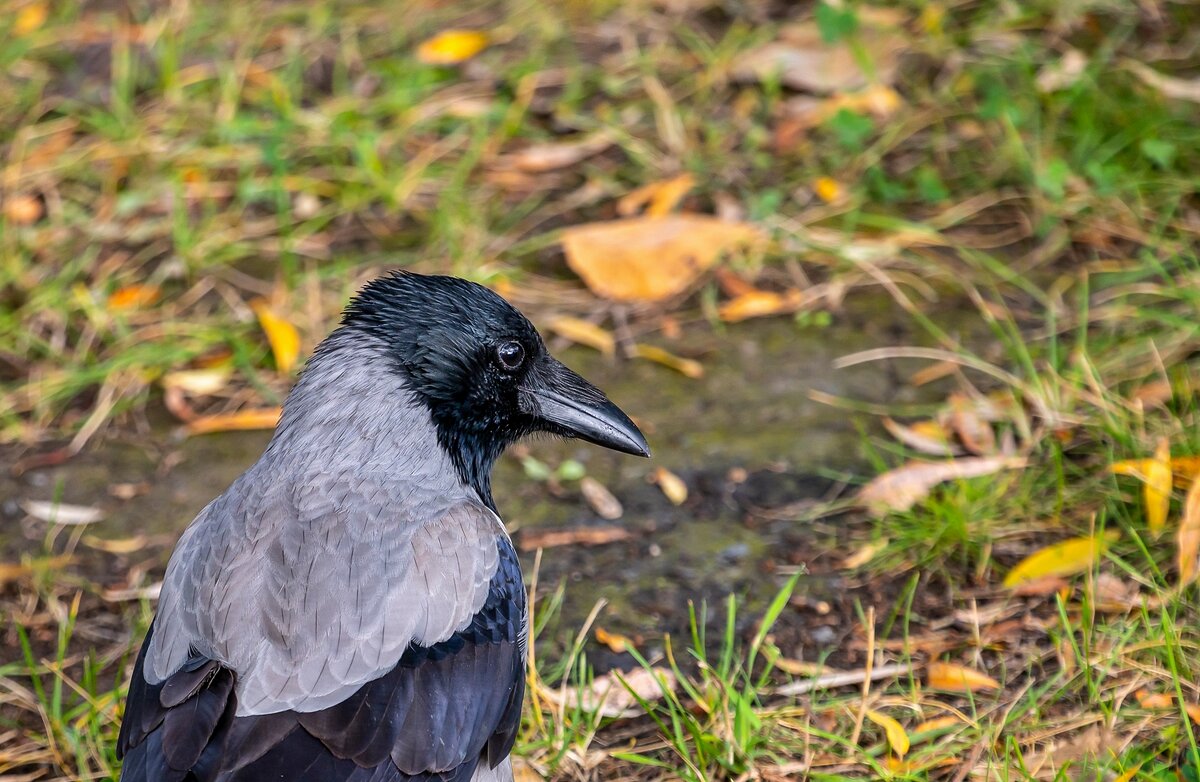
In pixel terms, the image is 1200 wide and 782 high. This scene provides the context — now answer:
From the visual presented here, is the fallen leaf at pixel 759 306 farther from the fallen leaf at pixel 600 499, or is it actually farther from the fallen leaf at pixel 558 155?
the fallen leaf at pixel 558 155

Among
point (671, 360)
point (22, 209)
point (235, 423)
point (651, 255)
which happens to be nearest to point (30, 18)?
point (22, 209)

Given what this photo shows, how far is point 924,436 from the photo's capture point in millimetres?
4676

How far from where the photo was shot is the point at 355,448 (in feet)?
11.4

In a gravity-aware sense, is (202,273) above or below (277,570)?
below

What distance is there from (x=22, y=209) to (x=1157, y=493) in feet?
15.4

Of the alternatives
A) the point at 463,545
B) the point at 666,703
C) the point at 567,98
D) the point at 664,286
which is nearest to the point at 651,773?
the point at 666,703

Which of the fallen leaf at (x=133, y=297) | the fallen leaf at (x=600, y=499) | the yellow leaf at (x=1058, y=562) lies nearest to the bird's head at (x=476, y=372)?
the fallen leaf at (x=600, y=499)

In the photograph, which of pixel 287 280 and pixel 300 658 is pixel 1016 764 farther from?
pixel 287 280

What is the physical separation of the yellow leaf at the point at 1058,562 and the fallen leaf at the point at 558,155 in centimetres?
305

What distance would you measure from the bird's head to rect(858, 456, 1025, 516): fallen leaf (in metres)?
0.94

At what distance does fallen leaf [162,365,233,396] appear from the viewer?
516cm

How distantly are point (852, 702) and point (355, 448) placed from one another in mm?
1444

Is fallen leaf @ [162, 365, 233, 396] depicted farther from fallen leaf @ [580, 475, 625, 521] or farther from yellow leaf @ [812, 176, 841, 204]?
yellow leaf @ [812, 176, 841, 204]

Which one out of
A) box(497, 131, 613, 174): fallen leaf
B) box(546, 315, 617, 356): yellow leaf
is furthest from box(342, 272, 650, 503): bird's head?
box(497, 131, 613, 174): fallen leaf
